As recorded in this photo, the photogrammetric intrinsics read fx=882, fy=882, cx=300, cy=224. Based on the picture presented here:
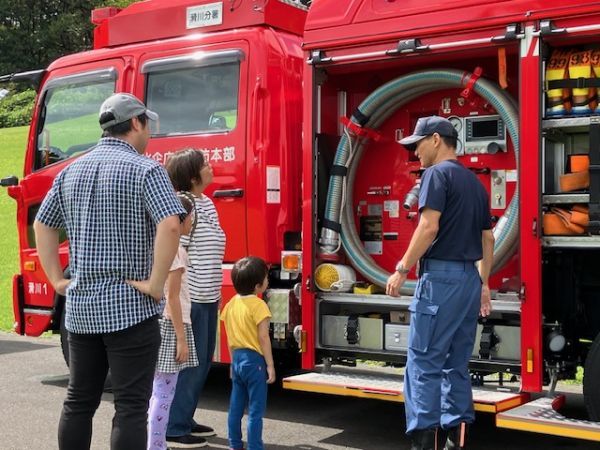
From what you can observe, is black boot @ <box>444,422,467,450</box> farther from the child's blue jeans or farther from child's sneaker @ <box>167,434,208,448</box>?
child's sneaker @ <box>167,434,208,448</box>

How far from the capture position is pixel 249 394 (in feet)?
16.0

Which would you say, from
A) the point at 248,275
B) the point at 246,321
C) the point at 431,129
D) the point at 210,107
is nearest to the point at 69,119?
the point at 210,107

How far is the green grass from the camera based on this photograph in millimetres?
14161

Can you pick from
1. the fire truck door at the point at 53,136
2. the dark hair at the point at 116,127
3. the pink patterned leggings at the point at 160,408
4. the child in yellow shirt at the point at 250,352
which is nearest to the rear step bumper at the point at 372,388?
the child in yellow shirt at the point at 250,352

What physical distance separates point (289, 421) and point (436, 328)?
6.42ft

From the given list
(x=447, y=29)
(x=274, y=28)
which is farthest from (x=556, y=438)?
(x=274, y=28)

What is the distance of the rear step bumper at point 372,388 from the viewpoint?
198 inches

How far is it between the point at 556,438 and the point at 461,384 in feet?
4.69

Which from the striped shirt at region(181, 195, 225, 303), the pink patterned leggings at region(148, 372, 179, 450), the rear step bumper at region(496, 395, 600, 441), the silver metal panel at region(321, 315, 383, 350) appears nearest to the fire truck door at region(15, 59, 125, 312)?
the striped shirt at region(181, 195, 225, 303)

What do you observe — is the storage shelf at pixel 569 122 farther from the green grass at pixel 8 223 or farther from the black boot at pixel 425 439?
the green grass at pixel 8 223

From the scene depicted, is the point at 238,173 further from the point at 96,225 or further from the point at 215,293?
the point at 96,225

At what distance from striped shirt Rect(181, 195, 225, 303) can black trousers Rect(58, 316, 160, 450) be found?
1503 millimetres

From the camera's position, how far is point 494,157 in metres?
5.80

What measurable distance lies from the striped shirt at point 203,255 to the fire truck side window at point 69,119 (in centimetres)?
229
